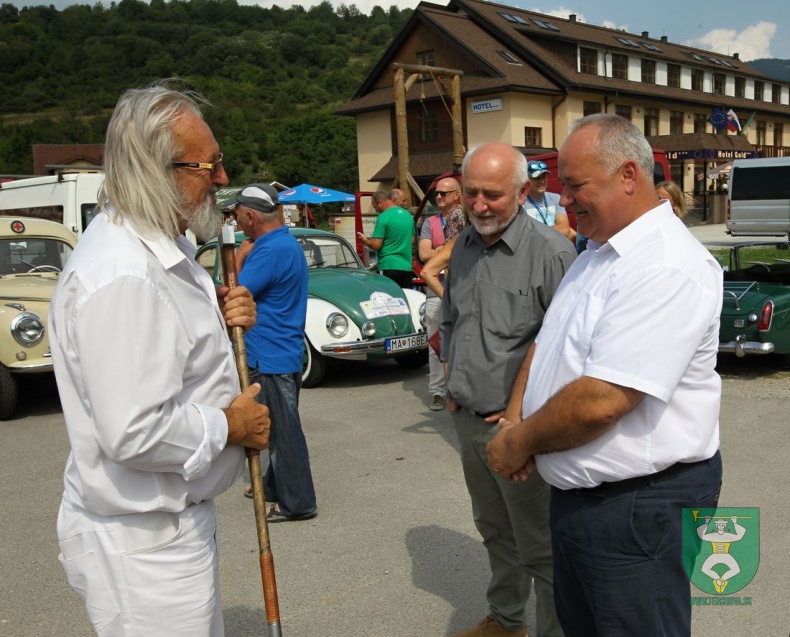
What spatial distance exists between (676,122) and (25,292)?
39880 mm

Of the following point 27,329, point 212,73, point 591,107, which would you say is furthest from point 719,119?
point 212,73

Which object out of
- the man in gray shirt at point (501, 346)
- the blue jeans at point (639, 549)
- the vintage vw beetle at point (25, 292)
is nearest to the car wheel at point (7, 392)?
the vintage vw beetle at point (25, 292)

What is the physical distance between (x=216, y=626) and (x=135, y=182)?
1.26 m

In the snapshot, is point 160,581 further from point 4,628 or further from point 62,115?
point 62,115

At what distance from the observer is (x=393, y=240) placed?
9.80m

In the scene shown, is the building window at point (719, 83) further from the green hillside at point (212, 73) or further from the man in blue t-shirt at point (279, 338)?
the man in blue t-shirt at point (279, 338)

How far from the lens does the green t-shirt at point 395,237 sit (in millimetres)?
9398

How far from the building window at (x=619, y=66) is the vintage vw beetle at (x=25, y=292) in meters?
34.8

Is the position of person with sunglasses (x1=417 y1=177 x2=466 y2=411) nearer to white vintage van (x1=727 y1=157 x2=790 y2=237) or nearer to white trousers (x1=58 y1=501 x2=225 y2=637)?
white trousers (x1=58 y1=501 x2=225 y2=637)

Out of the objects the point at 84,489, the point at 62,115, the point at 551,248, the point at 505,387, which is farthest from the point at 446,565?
the point at 62,115

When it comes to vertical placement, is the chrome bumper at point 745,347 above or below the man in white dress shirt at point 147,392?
below

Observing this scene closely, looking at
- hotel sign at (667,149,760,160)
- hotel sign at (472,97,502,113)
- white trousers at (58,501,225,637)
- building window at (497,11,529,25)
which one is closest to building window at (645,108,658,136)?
hotel sign at (667,149,760,160)

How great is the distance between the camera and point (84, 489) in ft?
6.36

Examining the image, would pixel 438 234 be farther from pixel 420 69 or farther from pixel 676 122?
pixel 676 122
